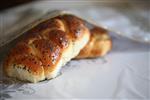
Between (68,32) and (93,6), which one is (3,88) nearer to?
(68,32)

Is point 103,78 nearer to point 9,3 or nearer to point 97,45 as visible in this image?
point 97,45

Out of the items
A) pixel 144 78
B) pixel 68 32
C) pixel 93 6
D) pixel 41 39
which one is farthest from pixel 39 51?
pixel 93 6

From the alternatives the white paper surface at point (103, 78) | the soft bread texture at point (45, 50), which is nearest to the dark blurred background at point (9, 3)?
the white paper surface at point (103, 78)

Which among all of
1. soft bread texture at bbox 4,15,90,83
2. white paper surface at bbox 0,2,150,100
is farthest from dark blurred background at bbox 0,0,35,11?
soft bread texture at bbox 4,15,90,83

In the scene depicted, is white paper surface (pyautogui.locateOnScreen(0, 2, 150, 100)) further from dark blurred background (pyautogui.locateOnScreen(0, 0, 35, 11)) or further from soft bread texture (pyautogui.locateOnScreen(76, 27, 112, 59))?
dark blurred background (pyautogui.locateOnScreen(0, 0, 35, 11))

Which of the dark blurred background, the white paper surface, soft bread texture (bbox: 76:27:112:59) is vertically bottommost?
the white paper surface
